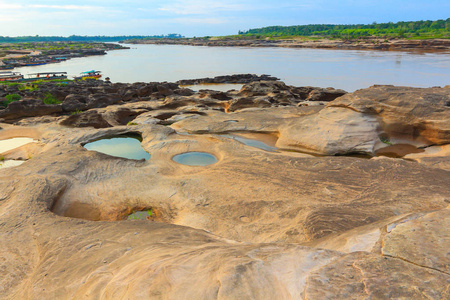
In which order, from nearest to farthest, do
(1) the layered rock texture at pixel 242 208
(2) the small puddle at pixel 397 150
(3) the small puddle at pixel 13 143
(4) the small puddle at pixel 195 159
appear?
(1) the layered rock texture at pixel 242 208 < (4) the small puddle at pixel 195 159 < (2) the small puddle at pixel 397 150 < (3) the small puddle at pixel 13 143

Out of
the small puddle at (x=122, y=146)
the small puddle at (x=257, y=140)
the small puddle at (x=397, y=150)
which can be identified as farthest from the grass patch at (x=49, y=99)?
the small puddle at (x=397, y=150)

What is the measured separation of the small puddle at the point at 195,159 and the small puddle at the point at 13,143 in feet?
34.2

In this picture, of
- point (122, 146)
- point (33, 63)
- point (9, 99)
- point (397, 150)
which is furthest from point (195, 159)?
point (33, 63)

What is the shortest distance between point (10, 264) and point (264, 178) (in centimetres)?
730

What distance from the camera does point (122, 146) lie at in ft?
47.4

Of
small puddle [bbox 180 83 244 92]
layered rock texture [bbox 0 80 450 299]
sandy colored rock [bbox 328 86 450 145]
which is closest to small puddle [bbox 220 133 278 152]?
layered rock texture [bbox 0 80 450 299]

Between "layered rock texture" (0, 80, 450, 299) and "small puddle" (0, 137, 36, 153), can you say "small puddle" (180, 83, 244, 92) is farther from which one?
"small puddle" (0, 137, 36, 153)

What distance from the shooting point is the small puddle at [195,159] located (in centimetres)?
1193

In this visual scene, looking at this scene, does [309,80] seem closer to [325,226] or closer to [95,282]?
[325,226]

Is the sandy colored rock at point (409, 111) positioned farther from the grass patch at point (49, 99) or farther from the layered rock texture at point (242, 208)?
the grass patch at point (49, 99)

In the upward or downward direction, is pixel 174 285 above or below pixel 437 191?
above

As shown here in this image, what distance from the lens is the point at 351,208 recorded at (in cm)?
752

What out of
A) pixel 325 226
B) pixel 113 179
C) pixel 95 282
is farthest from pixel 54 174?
pixel 325 226

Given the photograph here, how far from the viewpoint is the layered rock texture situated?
3.52 metres
